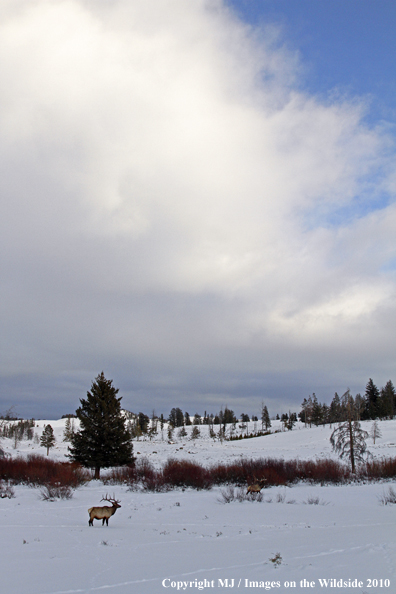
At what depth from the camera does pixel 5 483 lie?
23.1 metres

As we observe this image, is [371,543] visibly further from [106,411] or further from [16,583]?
[106,411]

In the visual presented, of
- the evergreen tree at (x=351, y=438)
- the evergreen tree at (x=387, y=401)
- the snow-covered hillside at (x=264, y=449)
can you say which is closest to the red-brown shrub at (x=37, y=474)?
the evergreen tree at (x=351, y=438)

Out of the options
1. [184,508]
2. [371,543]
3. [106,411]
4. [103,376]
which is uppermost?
[103,376]

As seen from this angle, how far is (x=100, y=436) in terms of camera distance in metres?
28.8

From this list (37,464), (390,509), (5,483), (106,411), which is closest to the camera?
(390,509)

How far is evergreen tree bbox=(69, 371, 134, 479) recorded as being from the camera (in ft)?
93.7

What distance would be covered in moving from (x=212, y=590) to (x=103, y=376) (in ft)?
87.1

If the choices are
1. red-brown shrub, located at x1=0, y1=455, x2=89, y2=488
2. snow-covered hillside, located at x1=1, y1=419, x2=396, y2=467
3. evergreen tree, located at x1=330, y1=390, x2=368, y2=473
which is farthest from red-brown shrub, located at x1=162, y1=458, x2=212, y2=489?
snow-covered hillside, located at x1=1, y1=419, x2=396, y2=467

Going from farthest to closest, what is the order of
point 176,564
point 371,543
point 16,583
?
point 371,543, point 176,564, point 16,583

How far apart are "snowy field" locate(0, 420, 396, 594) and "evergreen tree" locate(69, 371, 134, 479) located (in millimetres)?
9627

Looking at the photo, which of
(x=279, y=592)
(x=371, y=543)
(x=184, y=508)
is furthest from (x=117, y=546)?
(x=184, y=508)

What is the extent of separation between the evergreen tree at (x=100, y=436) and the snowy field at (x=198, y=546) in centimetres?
963

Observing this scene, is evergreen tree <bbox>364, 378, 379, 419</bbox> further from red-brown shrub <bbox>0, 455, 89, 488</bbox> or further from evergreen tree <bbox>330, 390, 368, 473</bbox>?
red-brown shrub <bbox>0, 455, 89, 488</bbox>

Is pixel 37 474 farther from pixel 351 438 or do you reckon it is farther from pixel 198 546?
pixel 351 438
